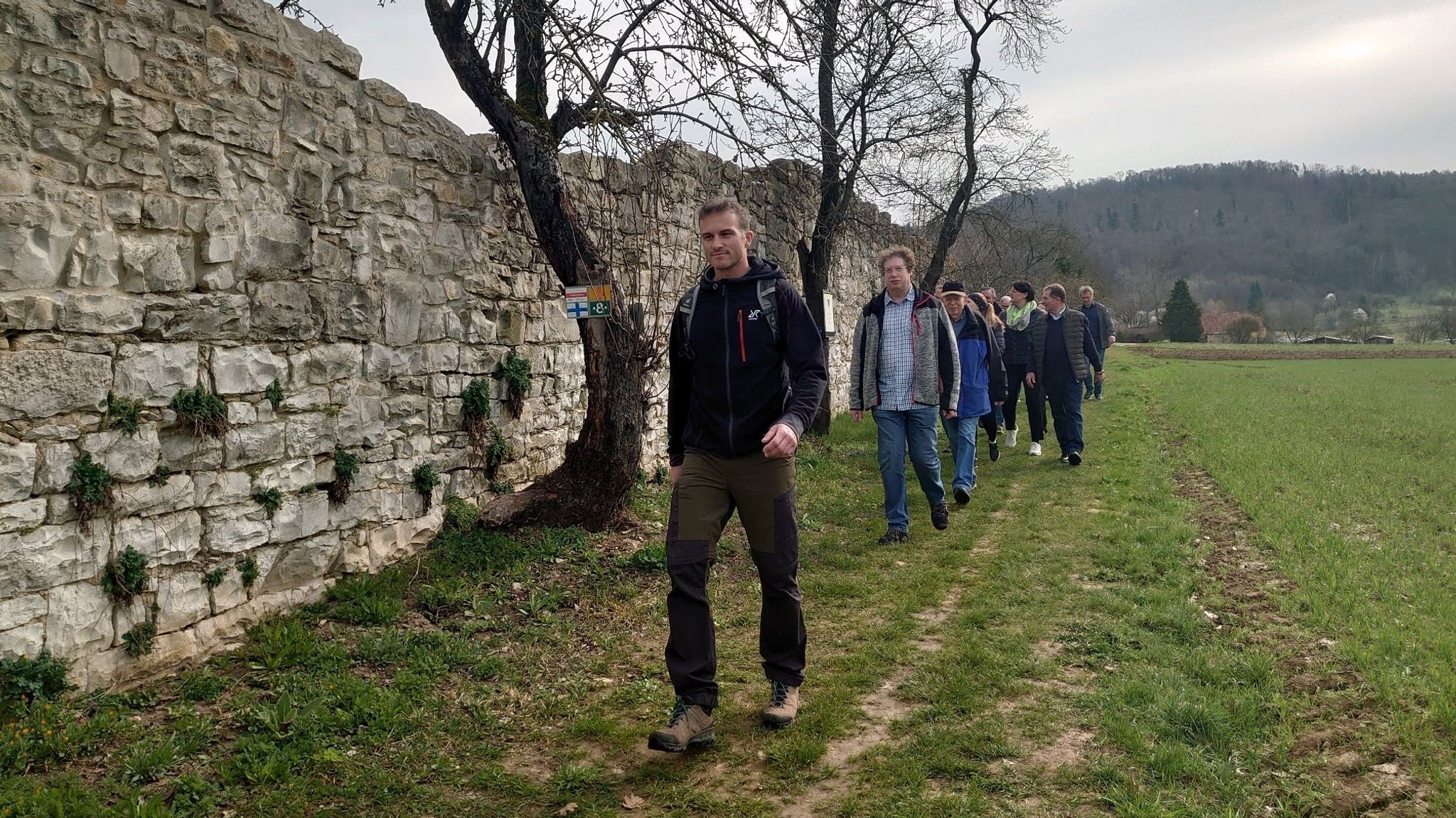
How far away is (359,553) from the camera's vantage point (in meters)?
5.34

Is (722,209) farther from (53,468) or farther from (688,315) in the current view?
(53,468)

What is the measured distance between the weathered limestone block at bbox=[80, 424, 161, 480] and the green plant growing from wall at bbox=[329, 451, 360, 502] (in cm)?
113

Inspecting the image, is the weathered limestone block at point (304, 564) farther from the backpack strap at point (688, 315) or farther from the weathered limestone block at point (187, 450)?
the backpack strap at point (688, 315)

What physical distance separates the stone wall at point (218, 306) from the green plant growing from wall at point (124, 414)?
0.7 inches

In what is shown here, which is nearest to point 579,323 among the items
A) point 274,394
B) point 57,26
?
A: point 274,394

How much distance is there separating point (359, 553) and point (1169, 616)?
468 cm

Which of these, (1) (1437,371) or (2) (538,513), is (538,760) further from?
(1) (1437,371)

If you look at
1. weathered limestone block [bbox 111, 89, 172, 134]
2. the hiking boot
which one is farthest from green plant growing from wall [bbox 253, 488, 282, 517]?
the hiking boot

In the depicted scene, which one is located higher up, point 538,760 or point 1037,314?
point 1037,314

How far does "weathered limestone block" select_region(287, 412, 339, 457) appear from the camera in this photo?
191 inches

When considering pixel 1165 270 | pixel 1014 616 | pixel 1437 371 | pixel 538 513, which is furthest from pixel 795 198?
pixel 1165 270

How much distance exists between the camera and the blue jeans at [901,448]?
6910mm

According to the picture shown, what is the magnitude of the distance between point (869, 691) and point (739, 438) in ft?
4.70

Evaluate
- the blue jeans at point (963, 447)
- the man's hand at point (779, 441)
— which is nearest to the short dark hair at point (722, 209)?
the man's hand at point (779, 441)
